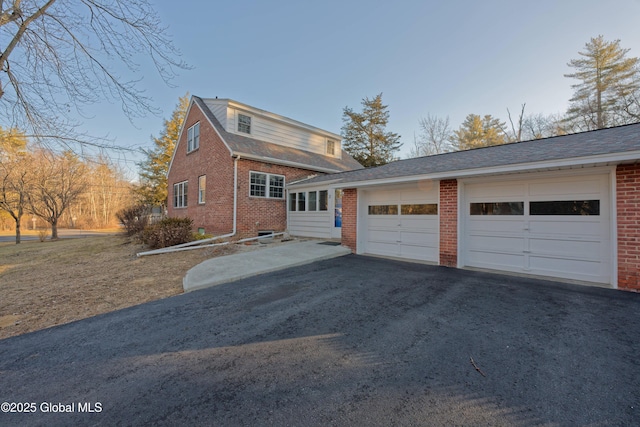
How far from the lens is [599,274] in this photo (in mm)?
5129

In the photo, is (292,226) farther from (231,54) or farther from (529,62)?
(529,62)

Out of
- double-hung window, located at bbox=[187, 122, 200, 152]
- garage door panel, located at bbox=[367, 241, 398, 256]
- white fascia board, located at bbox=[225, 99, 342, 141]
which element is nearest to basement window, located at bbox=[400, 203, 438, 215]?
garage door panel, located at bbox=[367, 241, 398, 256]

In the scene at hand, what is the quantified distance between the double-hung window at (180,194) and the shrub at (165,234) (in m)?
5.47

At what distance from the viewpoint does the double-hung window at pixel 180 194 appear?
1526cm

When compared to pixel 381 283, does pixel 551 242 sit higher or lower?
higher

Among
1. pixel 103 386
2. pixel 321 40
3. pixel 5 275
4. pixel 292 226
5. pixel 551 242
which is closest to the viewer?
pixel 103 386

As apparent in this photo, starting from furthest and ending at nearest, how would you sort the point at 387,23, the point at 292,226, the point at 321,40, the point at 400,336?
1. the point at 292,226
2. the point at 321,40
3. the point at 387,23
4. the point at 400,336

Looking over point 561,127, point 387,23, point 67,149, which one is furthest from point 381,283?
point 561,127

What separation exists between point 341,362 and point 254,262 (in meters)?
5.09

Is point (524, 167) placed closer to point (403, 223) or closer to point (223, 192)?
point (403, 223)

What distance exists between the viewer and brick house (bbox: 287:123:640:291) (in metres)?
4.84

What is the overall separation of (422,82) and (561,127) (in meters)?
14.1

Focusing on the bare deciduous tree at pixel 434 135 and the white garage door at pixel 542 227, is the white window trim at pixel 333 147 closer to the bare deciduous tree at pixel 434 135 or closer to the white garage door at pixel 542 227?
the white garage door at pixel 542 227

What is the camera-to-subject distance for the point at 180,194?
51.7 ft
